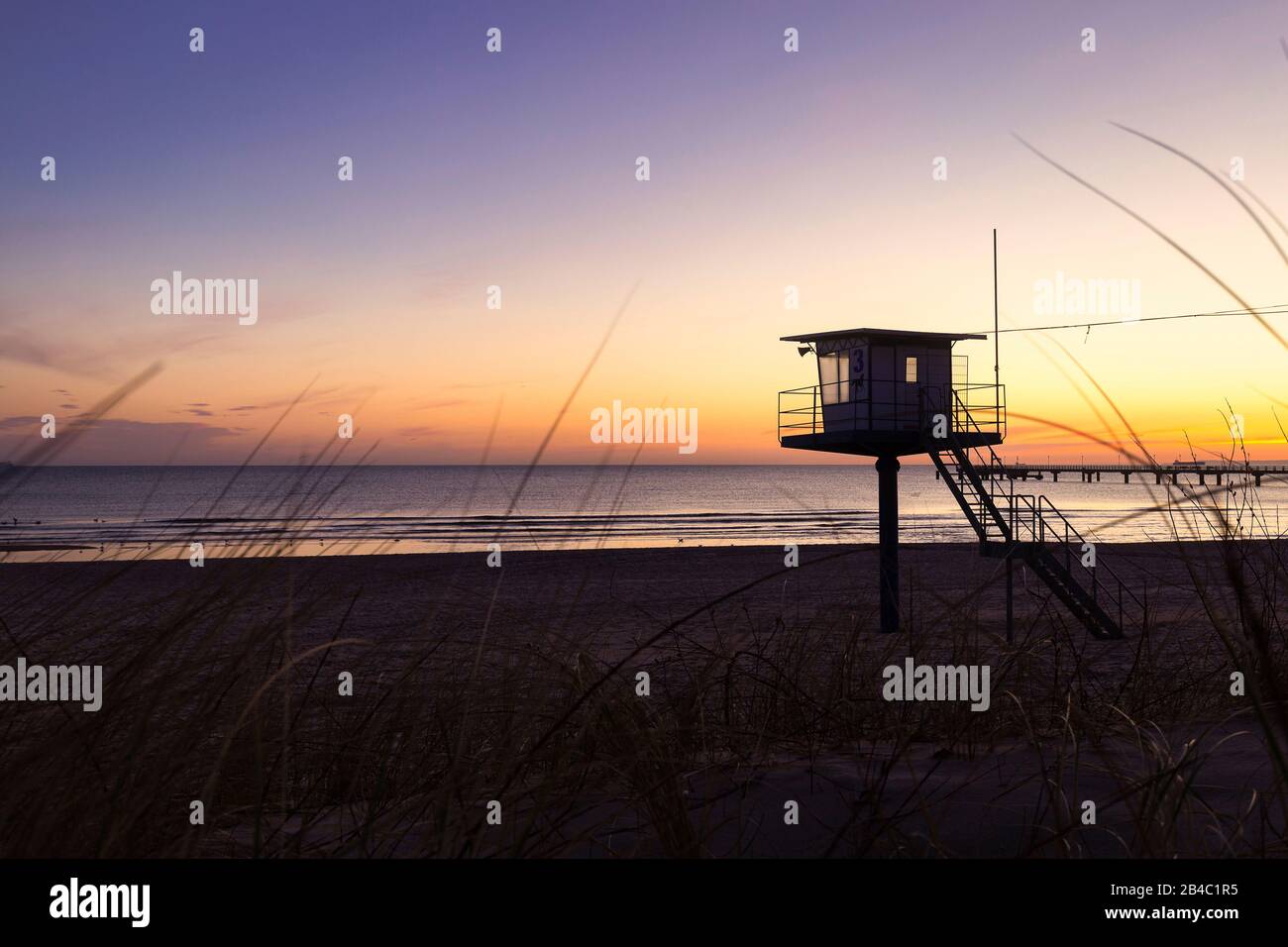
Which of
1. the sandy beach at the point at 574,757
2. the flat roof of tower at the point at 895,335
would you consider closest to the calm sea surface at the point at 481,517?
the sandy beach at the point at 574,757

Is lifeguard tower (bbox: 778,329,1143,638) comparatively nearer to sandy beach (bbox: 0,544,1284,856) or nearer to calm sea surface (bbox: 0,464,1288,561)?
calm sea surface (bbox: 0,464,1288,561)

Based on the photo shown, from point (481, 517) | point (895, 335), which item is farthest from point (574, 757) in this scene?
point (895, 335)

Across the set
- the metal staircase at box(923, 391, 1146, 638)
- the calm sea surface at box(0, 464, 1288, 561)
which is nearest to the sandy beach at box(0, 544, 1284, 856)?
the calm sea surface at box(0, 464, 1288, 561)

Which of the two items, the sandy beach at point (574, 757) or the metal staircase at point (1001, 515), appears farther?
the metal staircase at point (1001, 515)

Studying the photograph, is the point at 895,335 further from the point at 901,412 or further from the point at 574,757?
the point at 574,757

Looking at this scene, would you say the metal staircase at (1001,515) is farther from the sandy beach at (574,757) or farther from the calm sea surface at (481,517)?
the sandy beach at (574,757)

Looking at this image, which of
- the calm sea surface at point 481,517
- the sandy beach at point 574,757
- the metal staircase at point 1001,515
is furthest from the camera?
the calm sea surface at point 481,517

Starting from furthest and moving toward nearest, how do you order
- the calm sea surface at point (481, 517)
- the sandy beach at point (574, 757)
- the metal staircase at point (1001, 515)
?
1. the calm sea surface at point (481, 517)
2. the metal staircase at point (1001, 515)
3. the sandy beach at point (574, 757)

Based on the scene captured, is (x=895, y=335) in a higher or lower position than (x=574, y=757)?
higher

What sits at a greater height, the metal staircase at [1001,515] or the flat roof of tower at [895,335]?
the flat roof of tower at [895,335]
